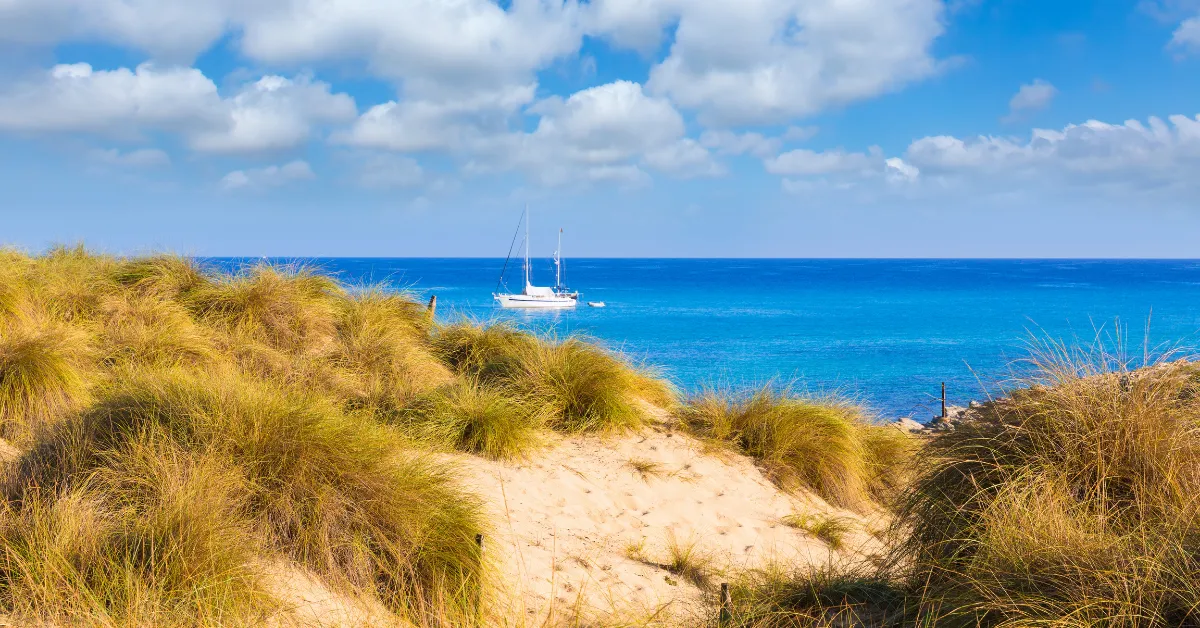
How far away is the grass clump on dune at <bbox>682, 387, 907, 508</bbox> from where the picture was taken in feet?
28.0

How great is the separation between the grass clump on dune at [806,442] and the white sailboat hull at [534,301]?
4487cm

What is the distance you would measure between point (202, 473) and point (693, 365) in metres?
28.5

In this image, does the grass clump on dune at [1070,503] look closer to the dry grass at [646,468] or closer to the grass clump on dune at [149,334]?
the dry grass at [646,468]

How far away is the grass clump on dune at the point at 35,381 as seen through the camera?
633cm

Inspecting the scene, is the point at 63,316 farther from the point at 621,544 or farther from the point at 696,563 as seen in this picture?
the point at 696,563

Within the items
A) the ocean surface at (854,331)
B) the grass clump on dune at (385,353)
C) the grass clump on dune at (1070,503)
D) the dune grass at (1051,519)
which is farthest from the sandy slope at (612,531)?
the ocean surface at (854,331)

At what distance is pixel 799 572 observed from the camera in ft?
17.4

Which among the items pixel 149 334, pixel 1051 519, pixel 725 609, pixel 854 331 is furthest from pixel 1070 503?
pixel 854 331

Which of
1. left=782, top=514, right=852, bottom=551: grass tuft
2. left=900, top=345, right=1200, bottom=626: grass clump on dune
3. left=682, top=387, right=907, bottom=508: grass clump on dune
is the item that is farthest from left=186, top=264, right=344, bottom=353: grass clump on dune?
left=900, top=345, right=1200, bottom=626: grass clump on dune

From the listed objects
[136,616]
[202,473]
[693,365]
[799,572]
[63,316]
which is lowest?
[693,365]

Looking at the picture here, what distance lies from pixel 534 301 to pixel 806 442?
49.3 m

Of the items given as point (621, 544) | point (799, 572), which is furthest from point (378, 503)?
point (799, 572)

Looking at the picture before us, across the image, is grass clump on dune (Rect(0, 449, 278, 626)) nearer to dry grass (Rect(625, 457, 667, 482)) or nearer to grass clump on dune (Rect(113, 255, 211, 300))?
dry grass (Rect(625, 457, 667, 482))

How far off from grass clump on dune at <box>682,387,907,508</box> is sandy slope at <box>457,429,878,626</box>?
11.9 inches
